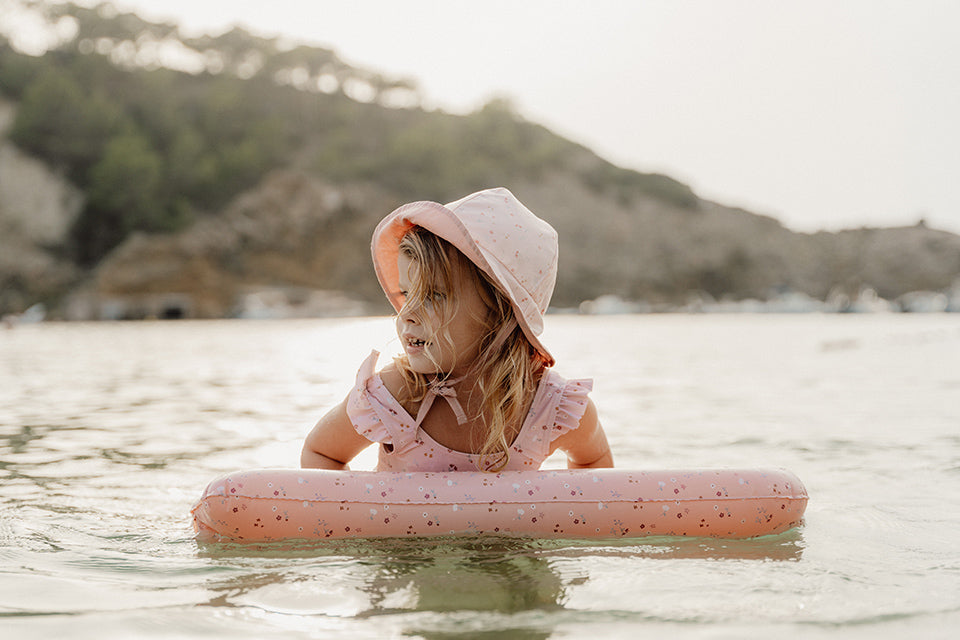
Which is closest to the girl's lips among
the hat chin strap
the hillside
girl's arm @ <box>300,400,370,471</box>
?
the hat chin strap

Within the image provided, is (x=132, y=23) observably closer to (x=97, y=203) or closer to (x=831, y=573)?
(x=97, y=203)

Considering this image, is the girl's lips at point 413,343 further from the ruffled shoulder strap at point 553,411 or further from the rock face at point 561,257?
the rock face at point 561,257

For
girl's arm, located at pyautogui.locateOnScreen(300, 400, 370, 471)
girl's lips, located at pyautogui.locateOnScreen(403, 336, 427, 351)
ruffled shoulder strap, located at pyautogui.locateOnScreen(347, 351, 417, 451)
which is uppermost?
girl's lips, located at pyautogui.locateOnScreen(403, 336, 427, 351)

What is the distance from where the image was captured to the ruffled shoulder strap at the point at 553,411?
2.97 m

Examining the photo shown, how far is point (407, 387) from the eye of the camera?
9.62 ft

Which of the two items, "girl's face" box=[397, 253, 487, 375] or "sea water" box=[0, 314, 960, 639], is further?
"girl's face" box=[397, 253, 487, 375]

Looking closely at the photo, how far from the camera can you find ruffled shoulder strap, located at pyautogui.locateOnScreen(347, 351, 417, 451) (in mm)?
2918

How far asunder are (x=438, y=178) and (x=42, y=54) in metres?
23.9

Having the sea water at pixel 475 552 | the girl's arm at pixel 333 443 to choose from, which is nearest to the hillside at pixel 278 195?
the sea water at pixel 475 552

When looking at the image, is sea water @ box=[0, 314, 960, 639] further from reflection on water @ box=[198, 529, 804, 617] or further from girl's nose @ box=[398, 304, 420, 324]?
girl's nose @ box=[398, 304, 420, 324]

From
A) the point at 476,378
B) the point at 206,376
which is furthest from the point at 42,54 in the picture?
the point at 476,378

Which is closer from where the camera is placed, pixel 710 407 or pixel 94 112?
pixel 710 407

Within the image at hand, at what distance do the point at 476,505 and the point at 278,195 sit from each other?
165 ft

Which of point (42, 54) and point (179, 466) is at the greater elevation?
point (42, 54)
